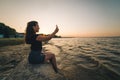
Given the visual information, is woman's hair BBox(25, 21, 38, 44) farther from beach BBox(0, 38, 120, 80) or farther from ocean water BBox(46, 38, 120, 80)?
ocean water BBox(46, 38, 120, 80)

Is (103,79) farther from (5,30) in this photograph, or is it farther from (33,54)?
(5,30)

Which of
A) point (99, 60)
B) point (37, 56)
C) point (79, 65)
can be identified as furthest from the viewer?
point (99, 60)

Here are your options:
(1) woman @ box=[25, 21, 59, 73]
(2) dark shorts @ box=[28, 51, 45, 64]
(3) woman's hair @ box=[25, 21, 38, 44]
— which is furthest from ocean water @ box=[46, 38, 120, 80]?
(3) woman's hair @ box=[25, 21, 38, 44]

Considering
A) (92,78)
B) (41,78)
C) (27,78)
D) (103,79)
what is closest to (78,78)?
(92,78)

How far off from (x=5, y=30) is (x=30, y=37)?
224 feet

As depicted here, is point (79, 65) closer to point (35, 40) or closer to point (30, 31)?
point (35, 40)

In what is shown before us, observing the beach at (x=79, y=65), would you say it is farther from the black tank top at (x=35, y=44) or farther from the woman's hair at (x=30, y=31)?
the woman's hair at (x=30, y=31)

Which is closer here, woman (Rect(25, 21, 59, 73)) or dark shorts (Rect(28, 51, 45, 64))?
woman (Rect(25, 21, 59, 73))

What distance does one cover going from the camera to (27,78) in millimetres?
5113

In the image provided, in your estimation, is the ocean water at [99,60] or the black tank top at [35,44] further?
the ocean water at [99,60]

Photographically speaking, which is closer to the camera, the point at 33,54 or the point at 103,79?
the point at 103,79

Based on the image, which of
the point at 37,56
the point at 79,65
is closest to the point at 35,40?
the point at 37,56

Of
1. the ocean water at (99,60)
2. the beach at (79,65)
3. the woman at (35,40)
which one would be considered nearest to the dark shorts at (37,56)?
the woman at (35,40)

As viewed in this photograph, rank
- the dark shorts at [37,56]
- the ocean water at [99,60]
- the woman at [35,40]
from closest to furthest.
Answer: the woman at [35,40] → the dark shorts at [37,56] → the ocean water at [99,60]
